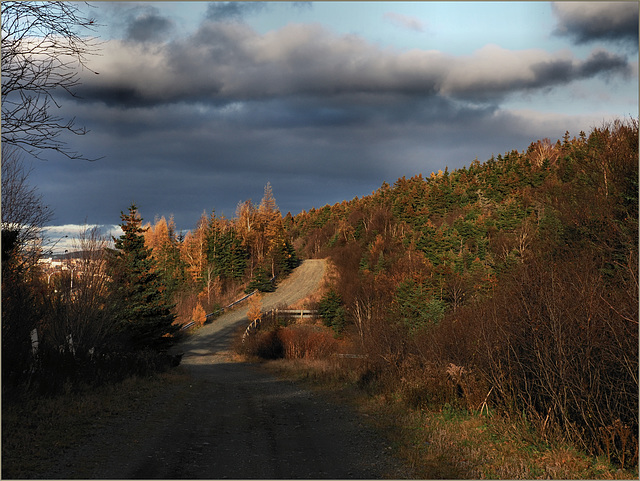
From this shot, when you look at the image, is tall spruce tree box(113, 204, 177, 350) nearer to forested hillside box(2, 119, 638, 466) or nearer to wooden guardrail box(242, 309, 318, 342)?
forested hillside box(2, 119, 638, 466)

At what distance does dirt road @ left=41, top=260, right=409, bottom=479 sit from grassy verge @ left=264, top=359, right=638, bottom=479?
505mm

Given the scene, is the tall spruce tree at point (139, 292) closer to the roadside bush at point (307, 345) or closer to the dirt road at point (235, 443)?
the dirt road at point (235, 443)

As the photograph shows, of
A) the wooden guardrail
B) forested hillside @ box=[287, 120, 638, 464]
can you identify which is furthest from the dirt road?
the wooden guardrail

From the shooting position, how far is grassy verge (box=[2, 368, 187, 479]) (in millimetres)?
7527

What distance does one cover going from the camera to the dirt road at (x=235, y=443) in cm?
751

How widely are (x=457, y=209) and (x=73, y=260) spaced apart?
77698mm

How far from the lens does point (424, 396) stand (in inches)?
482

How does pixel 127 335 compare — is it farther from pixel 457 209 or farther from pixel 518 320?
pixel 457 209

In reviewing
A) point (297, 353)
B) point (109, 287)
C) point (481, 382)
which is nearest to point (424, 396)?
point (481, 382)

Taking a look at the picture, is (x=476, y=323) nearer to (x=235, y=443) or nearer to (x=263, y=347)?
(x=235, y=443)

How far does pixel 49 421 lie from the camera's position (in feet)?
31.8

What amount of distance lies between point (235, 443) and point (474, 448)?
4260 mm

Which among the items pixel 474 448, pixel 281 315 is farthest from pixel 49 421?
pixel 281 315

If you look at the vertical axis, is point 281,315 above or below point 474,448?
above
